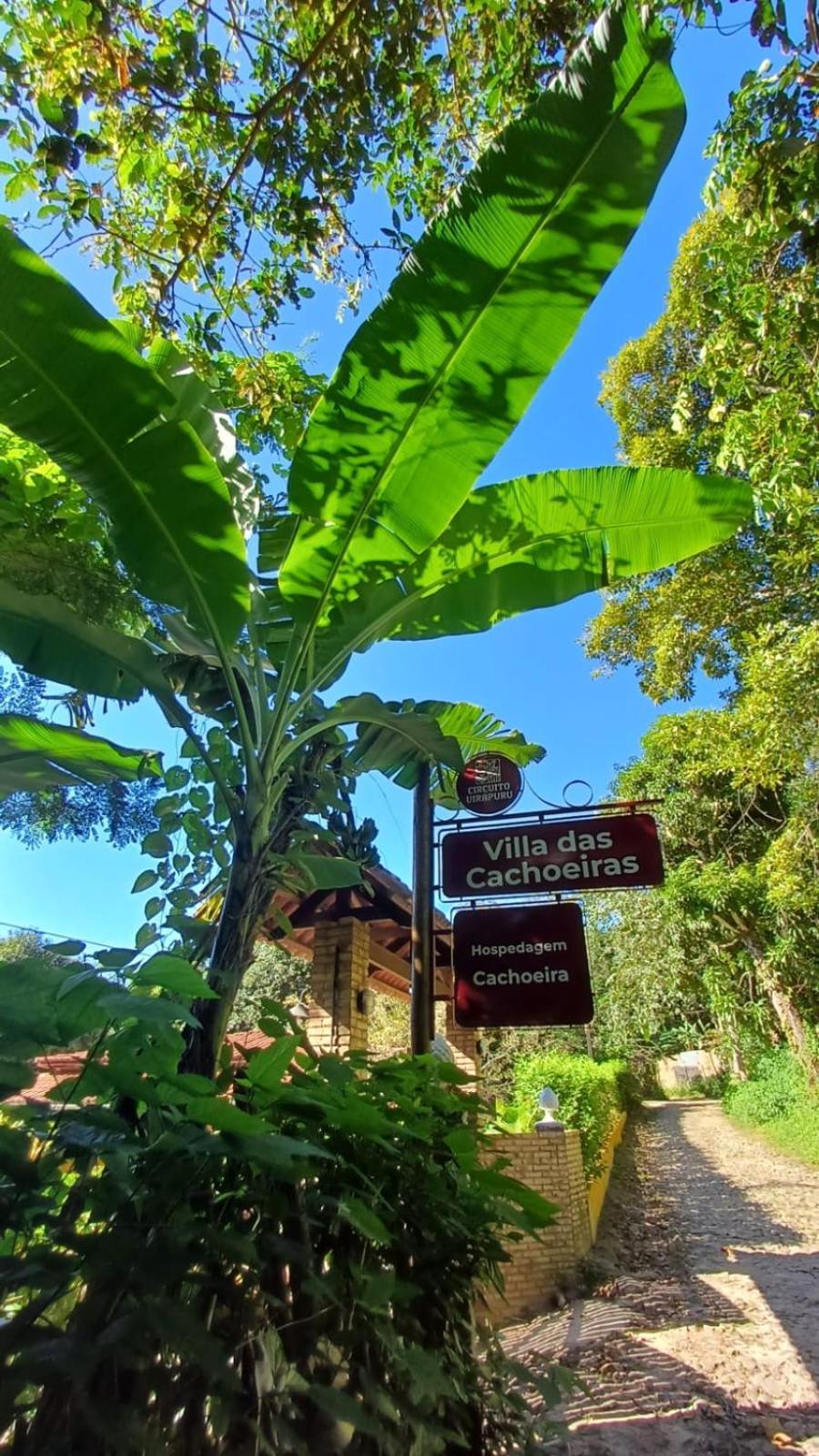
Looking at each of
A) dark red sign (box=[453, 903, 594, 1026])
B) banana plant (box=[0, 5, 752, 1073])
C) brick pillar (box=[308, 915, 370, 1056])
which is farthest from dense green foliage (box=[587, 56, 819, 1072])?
brick pillar (box=[308, 915, 370, 1056])

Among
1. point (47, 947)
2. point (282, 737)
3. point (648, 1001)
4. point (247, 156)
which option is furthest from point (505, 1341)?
point (648, 1001)

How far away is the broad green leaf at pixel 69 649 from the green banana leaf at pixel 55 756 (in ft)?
0.79

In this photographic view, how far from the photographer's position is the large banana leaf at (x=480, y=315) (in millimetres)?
1762

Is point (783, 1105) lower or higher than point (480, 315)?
lower

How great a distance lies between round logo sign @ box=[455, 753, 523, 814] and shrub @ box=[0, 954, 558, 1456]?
1958mm

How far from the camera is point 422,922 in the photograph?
2.71 meters

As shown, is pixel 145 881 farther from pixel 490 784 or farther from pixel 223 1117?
pixel 490 784

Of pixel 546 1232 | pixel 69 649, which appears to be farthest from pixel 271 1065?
pixel 546 1232

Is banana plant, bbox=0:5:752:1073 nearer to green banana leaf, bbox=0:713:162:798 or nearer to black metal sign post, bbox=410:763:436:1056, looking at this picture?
green banana leaf, bbox=0:713:162:798

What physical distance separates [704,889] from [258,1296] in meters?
11.7

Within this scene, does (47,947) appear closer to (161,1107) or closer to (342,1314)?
(161,1107)

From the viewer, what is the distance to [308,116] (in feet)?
10.4

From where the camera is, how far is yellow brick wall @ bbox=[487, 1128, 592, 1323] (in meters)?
4.89

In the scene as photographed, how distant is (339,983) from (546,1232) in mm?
2389
